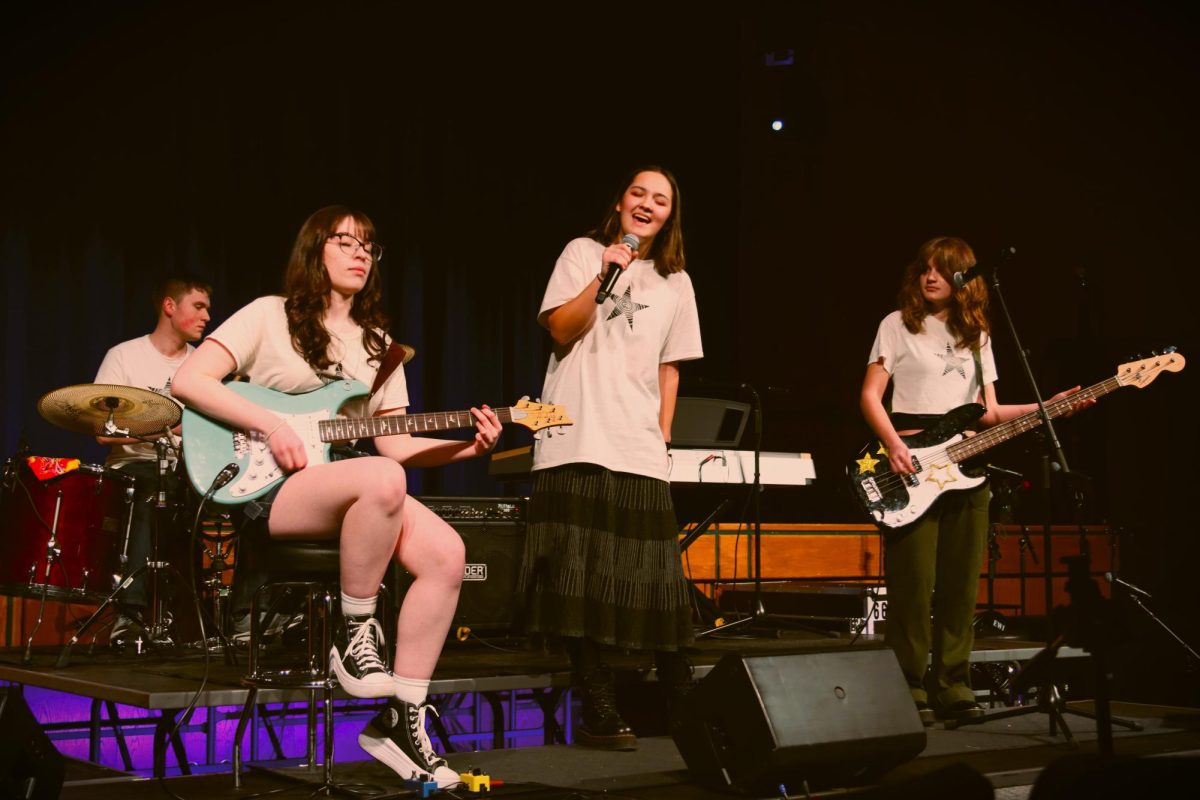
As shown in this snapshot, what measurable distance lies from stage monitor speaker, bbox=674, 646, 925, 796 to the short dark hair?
3633 mm

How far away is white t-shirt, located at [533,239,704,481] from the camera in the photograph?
363 cm

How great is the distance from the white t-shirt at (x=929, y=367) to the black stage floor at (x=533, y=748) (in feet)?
3.67

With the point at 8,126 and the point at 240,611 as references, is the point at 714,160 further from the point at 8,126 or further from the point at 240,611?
the point at 240,611

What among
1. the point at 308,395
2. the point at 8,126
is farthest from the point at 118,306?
the point at 308,395

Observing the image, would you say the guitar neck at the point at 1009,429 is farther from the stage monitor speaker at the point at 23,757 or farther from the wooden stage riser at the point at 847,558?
the stage monitor speaker at the point at 23,757

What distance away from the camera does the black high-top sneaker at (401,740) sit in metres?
2.94

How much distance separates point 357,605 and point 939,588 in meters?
2.36

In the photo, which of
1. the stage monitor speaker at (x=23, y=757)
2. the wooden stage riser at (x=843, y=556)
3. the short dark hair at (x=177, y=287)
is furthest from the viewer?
the wooden stage riser at (x=843, y=556)

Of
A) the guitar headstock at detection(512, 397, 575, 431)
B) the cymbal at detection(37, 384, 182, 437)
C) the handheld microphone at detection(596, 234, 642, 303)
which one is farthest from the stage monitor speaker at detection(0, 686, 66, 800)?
the cymbal at detection(37, 384, 182, 437)

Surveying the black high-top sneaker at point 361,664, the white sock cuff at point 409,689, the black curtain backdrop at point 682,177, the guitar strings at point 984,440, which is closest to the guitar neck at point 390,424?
the black high-top sneaker at point 361,664

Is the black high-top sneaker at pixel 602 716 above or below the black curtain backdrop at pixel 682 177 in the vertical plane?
below

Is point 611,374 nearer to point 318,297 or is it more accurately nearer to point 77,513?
point 318,297

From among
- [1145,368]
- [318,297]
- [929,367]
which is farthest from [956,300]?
[318,297]

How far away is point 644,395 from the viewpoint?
147 inches
